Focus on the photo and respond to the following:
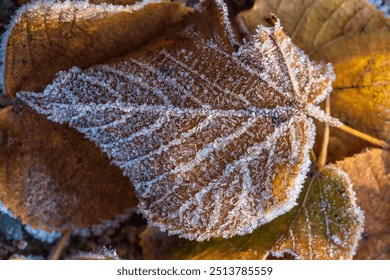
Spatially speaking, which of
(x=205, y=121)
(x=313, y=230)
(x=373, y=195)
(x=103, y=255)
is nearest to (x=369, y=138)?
(x=373, y=195)

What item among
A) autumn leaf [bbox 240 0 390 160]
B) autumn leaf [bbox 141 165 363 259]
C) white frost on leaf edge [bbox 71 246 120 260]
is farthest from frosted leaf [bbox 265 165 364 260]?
white frost on leaf edge [bbox 71 246 120 260]

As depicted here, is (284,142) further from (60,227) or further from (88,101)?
(60,227)

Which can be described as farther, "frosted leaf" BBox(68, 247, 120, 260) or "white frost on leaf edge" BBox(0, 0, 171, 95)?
"frosted leaf" BBox(68, 247, 120, 260)

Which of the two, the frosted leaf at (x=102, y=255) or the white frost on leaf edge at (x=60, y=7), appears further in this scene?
the frosted leaf at (x=102, y=255)

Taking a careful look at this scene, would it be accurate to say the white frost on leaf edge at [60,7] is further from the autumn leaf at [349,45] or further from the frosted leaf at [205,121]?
the autumn leaf at [349,45]

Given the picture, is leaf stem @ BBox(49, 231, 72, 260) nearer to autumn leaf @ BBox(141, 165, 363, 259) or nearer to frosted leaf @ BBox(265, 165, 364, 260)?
autumn leaf @ BBox(141, 165, 363, 259)

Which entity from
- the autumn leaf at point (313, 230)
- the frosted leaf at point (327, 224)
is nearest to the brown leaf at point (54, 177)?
the autumn leaf at point (313, 230)
